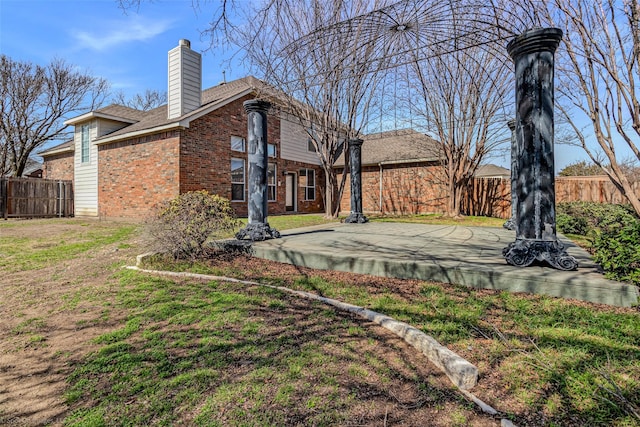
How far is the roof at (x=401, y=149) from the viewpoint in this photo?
13.7 m

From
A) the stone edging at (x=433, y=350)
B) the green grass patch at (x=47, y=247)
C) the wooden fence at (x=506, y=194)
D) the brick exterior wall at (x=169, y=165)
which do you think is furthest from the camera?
the wooden fence at (x=506, y=194)

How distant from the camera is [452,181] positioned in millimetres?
11977

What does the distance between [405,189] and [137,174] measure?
11283mm

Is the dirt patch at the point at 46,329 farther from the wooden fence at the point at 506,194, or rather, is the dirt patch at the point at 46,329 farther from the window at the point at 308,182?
the wooden fence at the point at 506,194

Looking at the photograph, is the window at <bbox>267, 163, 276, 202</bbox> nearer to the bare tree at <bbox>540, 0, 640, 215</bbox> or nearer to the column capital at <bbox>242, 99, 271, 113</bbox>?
the column capital at <bbox>242, 99, 271, 113</bbox>

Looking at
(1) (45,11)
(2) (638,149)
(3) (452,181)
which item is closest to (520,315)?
(2) (638,149)

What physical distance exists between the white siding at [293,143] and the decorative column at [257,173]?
28.7 feet

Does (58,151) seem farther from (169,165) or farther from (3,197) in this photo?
(169,165)

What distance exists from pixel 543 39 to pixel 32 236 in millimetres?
10158

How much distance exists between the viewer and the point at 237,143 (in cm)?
1273

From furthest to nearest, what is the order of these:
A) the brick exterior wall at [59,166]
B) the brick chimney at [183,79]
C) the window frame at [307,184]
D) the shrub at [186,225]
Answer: the window frame at [307,184]
the brick exterior wall at [59,166]
the brick chimney at [183,79]
the shrub at [186,225]

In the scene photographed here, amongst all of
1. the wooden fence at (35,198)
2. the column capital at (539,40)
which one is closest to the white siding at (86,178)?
the wooden fence at (35,198)

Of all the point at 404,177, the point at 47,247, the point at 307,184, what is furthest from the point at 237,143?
the point at 404,177

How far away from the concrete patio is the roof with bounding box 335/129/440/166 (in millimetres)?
8282
